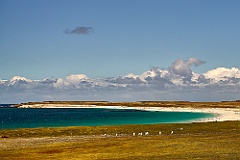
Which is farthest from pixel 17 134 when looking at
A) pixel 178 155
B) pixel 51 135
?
pixel 178 155

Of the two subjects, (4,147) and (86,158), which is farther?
(4,147)

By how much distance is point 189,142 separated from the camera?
6056 cm

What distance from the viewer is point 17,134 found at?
3666 inches

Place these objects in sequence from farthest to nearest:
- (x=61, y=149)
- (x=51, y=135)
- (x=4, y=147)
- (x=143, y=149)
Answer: (x=51, y=135), (x=4, y=147), (x=61, y=149), (x=143, y=149)

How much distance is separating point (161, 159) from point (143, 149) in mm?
9484

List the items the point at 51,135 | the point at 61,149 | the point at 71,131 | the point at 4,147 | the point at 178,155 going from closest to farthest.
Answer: the point at 178,155, the point at 61,149, the point at 4,147, the point at 51,135, the point at 71,131

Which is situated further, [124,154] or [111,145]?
[111,145]

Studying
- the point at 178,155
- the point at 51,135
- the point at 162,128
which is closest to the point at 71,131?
the point at 51,135

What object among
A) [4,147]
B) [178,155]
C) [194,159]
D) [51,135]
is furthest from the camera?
[51,135]

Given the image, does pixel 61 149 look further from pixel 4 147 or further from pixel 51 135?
pixel 51 135

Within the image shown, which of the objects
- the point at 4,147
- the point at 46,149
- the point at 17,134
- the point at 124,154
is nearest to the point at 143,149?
the point at 124,154

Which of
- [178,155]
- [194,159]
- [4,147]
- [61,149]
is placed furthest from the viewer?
[4,147]

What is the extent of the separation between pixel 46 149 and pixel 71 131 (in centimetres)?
3679

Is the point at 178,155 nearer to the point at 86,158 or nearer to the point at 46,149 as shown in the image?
the point at 86,158
